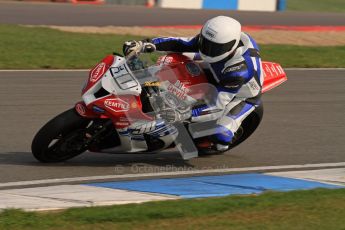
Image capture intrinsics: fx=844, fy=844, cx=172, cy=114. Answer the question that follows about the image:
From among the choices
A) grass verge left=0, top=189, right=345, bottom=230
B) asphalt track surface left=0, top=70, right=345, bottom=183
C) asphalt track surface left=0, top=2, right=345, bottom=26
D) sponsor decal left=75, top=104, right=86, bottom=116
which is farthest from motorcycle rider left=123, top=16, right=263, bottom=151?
asphalt track surface left=0, top=2, right=345, bottom=26

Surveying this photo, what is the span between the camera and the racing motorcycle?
7801 mm

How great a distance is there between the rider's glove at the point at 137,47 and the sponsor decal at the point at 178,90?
0.42m

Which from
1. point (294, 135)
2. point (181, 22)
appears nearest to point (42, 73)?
point (294, 135)

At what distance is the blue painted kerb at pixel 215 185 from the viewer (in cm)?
705

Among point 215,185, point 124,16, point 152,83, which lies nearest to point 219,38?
point 152,83

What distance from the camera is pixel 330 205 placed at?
21.2 ft

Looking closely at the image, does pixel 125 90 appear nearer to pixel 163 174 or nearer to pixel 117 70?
pixel 117 70

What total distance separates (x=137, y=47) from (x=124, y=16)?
16.5 meters

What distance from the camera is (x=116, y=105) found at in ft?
25.7

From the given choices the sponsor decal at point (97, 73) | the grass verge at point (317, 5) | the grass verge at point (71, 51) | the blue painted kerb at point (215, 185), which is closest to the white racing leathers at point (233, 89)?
the blue painted kerb at point (215, 185)

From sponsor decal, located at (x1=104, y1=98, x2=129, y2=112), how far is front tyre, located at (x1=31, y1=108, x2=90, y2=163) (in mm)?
241

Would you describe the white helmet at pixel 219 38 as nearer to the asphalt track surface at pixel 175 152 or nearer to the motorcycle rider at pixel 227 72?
the motorcycle rider at pixel 227 72

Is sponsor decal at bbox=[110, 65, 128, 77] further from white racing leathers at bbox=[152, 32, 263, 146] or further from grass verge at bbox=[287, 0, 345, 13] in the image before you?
grass verge at bbox=[287, 0, 345, 13]

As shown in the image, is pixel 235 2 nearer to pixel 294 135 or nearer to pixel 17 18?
pixel 17 18
